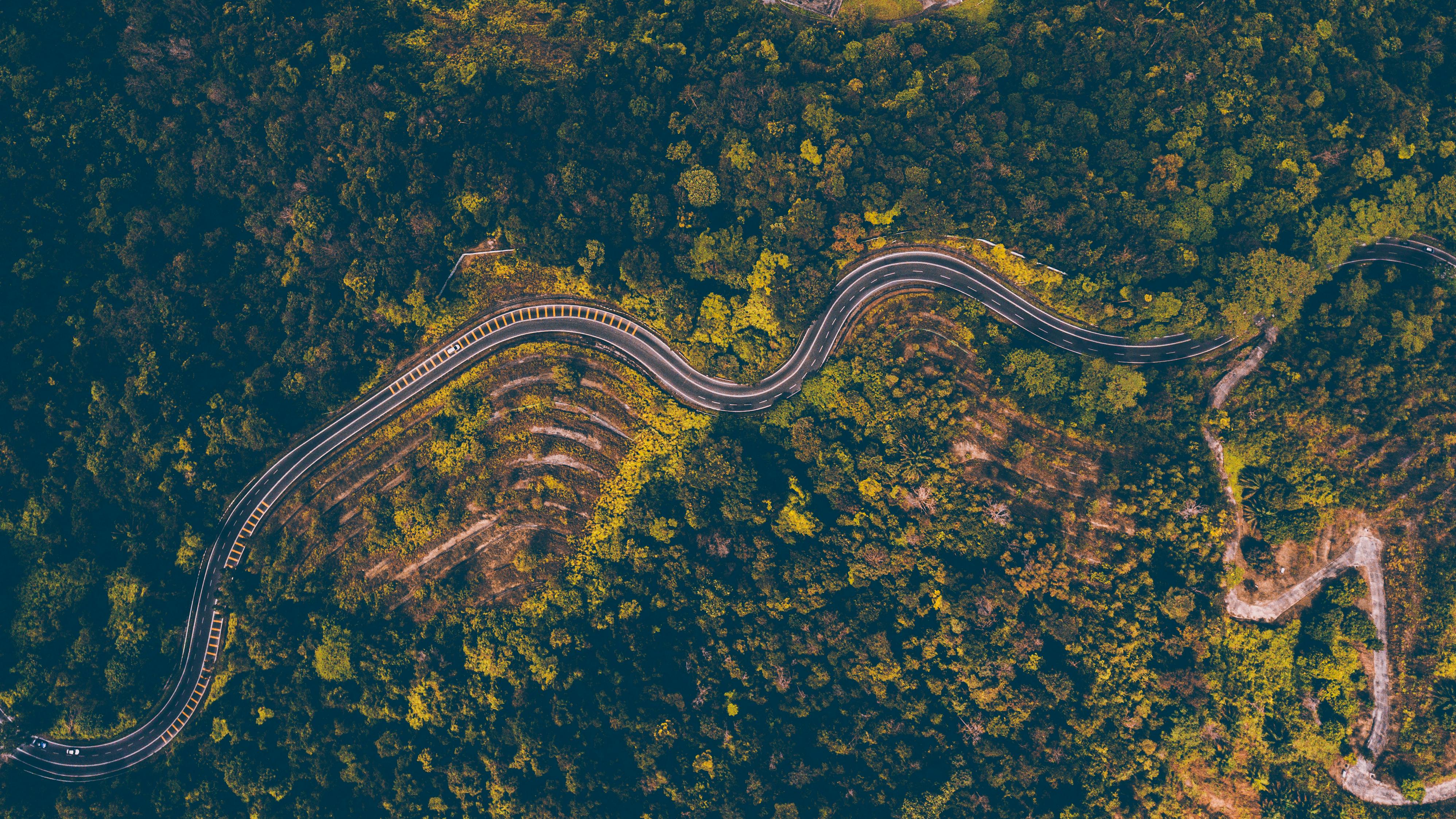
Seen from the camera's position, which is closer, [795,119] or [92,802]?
[92,802]

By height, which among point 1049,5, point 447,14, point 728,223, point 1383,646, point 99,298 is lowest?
point 1383,646

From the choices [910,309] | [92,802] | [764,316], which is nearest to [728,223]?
[764,316]

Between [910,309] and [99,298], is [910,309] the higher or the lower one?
the lower one

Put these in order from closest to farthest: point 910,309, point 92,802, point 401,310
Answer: point 92,802 → point 401,310 → point 910,309

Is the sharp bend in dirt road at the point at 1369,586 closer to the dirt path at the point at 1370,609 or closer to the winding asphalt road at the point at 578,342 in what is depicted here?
the dirt path at the point at 1370,609

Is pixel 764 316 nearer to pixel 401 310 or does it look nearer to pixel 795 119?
pixel 795 119

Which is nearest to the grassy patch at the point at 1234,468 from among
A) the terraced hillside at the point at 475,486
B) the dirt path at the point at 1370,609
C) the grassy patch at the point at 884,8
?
the dirt path at the point at 1370,609

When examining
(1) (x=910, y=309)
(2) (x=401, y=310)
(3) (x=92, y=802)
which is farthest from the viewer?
(1) (x=910, y=309)

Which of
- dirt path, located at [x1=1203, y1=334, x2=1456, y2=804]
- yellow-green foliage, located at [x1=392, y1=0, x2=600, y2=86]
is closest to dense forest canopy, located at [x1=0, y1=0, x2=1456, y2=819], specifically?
yellow-green foliage, located at [x1=392, y1=0, x2=600, y2=86]

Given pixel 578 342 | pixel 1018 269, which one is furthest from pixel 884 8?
pixel 578 342
